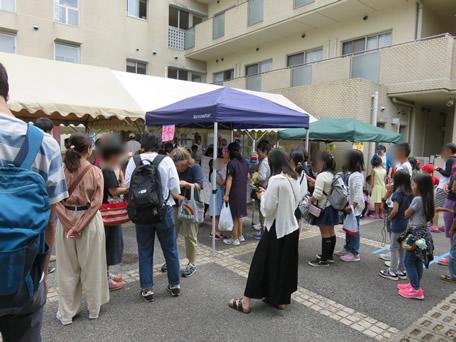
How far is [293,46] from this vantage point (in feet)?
51.1

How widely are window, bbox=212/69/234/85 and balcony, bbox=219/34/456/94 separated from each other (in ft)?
17.3

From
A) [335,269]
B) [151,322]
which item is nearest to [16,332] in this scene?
[151,322]

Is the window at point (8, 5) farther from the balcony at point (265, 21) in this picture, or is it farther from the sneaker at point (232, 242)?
the sneaker at point (232, 242)

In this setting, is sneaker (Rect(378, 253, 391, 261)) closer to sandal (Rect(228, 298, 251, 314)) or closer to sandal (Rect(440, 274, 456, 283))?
sandal (Rect(440, 274, 456, 283))

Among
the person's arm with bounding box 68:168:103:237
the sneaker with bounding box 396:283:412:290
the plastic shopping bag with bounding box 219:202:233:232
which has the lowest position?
the sneaker with bounding box 396:283:412:290

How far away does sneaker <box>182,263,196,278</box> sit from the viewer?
4.48 meters

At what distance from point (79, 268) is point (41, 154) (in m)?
2.13

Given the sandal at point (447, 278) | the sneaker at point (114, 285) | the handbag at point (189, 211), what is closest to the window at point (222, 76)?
the handbag at point (189, 211)

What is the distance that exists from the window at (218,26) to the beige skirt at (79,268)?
15867 mm

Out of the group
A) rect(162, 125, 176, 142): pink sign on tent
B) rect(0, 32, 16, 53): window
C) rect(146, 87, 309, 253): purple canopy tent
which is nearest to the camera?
rect(146, 87, 309, 253): purple canopy tent

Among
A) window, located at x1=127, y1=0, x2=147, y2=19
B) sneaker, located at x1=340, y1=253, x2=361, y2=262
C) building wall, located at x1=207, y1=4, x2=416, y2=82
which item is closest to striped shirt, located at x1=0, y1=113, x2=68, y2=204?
sneaker, located at x1=340, y1=253, x2=361, y2=262

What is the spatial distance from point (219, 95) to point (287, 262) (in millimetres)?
3001

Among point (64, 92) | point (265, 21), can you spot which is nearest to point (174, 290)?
point (64, 92)

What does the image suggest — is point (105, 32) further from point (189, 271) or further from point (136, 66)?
point (189, 271)
